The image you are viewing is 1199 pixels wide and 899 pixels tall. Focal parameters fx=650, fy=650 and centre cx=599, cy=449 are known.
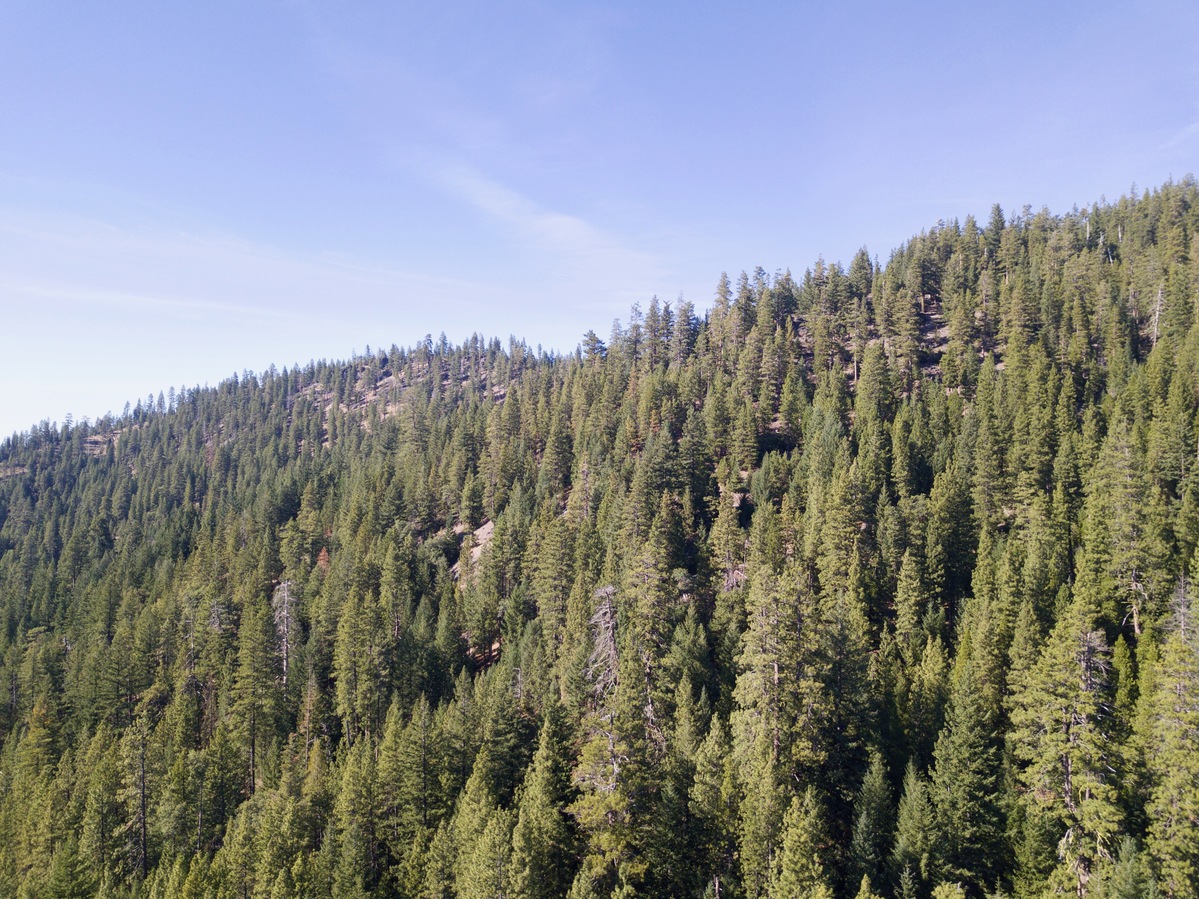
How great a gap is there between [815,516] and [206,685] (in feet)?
230

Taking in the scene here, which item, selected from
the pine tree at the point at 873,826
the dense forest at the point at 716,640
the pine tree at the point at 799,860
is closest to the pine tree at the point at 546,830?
the dense forest at the point at 716,640

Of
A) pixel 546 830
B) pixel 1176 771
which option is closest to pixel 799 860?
pixel 546 830

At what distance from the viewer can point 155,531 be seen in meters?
151

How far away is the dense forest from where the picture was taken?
30.1m

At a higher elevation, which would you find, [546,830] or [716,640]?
[716,640]

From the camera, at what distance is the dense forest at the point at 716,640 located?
30.1 meters

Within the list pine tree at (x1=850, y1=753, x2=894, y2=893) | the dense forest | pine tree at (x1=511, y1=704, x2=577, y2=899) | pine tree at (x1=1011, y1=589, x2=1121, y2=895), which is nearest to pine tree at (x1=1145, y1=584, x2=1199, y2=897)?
the dense forest

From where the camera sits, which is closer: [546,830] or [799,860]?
[799,860]

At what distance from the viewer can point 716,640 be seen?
166 feet

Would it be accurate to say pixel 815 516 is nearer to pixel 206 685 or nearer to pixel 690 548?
pixel 690 548

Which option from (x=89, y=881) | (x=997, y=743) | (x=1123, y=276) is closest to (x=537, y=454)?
(x=89, y=881)

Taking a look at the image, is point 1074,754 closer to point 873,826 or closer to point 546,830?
point 873,826

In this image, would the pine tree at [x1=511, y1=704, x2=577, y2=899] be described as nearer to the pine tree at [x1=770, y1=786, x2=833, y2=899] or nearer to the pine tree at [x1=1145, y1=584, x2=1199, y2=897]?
the pine tree at [x1=770, y1=786, x2=833, y2=899]

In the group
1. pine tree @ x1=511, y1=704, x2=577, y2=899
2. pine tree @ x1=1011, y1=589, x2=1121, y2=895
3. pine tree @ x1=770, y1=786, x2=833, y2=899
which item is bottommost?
pine tree @ x1=511, y1=704, x2=577, y2=899
